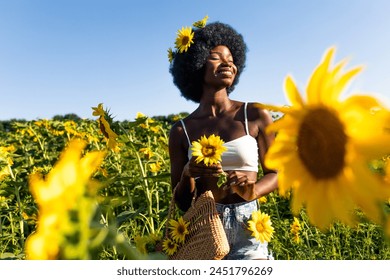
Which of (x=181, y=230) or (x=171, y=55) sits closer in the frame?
(x=181, y=230)

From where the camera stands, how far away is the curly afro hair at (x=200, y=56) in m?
0.93

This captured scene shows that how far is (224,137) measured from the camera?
83 centimetres

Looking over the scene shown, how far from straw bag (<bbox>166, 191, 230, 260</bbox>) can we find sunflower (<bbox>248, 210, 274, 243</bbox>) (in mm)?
118

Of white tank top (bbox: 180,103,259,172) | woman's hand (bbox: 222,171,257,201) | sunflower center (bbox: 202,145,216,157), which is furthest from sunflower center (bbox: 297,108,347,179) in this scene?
white tank top (bbox: 180,103,259,172)

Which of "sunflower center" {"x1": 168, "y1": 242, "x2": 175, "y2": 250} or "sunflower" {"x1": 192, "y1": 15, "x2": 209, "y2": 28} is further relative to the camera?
"sunflower" {"x1": 192, "y1": 15, "x2": 209, "y2": 28}

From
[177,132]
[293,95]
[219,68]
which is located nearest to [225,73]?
[219,68]

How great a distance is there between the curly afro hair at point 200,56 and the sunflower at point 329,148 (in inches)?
29.8

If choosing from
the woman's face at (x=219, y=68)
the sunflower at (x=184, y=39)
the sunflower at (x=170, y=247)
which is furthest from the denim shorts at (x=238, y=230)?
the sunflower at (x=184, y=39)

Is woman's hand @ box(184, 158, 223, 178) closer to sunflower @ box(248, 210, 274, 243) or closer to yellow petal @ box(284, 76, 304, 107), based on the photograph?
sunflower @ box(248, 210, 274, 243)

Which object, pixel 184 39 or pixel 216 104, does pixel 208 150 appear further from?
pixel 184 39

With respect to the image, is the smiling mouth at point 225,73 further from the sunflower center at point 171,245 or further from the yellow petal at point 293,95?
the yellow petal at point 293,95

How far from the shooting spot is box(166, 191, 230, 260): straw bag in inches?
26.9

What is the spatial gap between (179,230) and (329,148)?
0.58 m

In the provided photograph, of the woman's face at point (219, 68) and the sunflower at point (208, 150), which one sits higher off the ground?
the woman's face at point (219, 68)
